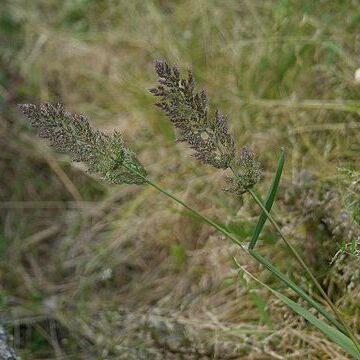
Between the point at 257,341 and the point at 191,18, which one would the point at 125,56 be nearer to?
the point at 191,18

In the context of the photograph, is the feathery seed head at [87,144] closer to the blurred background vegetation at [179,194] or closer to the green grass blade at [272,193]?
the green grass blade at [272,193]

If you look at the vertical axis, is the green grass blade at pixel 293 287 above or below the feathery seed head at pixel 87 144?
below

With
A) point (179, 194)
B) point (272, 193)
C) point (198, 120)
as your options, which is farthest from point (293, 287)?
point (179, 194)

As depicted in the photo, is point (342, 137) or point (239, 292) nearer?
point (239, 292)

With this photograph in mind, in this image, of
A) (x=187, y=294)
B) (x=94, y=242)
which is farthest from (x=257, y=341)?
(x=94, y=242)

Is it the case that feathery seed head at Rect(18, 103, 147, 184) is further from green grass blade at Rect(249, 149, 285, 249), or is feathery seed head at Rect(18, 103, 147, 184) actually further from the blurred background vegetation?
the blurred background vegetation

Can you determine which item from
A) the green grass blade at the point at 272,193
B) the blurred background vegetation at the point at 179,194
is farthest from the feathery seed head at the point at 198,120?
the blurred background vegetation at the point at 179,194

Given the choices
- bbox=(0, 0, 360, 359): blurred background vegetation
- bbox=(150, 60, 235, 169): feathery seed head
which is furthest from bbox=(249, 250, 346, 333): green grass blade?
bbox=(0, 0, 360, 359): blurred background vegetation
